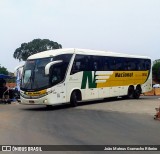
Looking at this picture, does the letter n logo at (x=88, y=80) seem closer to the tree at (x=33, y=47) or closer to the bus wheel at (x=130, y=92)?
the bus wheel at (x=130, y=92)

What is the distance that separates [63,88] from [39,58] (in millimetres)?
2131

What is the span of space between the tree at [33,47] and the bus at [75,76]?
62.0m

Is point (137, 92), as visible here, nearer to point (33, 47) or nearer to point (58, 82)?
point (58, 82)

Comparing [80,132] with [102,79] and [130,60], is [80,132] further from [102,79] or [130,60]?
[130,60]

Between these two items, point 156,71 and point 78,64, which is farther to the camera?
point 156,71

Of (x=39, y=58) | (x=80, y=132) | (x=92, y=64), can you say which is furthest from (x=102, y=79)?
(x=80, y=132)

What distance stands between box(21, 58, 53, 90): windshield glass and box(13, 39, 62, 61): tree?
225ft

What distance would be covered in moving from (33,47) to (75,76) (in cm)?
6912

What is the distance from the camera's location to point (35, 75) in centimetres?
2155

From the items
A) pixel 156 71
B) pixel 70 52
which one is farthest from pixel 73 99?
pixel 156 71

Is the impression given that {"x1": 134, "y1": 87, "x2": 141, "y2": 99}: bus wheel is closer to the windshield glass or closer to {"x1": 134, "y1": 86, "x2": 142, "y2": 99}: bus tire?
{"x1": 134, "y1": 86, "x2": 142, "y2": 99}: bus tire

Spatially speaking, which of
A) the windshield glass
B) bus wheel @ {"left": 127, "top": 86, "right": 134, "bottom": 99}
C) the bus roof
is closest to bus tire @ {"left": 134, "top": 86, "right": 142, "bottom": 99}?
bus wheel @ {"left": 127, "top": 86, "right": 134, "bottom": 99}

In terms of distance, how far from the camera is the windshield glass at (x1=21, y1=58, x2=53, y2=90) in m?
21.1

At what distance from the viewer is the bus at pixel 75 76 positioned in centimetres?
2119
